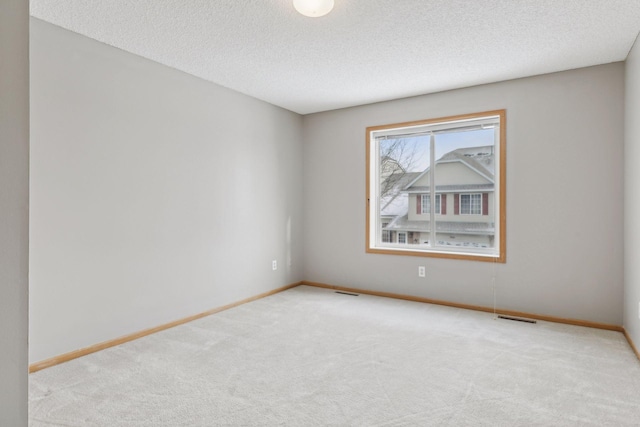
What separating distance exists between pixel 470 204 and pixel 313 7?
2800 millimetres

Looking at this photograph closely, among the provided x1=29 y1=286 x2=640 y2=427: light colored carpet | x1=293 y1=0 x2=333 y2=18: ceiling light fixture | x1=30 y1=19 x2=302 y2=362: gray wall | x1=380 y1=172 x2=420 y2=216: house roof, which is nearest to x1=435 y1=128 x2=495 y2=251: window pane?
x1=380 y1=172 x2=420 y2=216: house roof

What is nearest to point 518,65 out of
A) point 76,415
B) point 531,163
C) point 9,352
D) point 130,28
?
point 531,163

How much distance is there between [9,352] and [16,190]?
1.37 ft

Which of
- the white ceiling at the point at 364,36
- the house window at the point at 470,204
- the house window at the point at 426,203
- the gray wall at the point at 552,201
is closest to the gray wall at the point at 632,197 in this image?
the gray wall at the point at 552,201

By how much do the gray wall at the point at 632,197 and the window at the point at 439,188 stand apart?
97 cm

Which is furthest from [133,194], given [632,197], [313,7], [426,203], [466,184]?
[632,197]

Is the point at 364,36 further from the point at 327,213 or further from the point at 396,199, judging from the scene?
the point at 327,213

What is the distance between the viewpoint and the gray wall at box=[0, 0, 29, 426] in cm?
96

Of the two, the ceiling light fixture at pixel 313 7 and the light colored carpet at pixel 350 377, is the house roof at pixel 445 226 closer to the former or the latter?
the light colored carpet at pixel 350 377

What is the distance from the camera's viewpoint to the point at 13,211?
98 cm

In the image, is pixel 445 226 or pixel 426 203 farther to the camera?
pixel 426 203

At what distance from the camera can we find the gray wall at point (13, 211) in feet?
3.14

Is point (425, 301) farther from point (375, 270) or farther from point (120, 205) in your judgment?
point (120, 205)

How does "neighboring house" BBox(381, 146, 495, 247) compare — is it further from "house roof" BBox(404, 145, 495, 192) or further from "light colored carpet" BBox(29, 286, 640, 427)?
"light colored carpet" BBox(29, 286, 640, 427)
